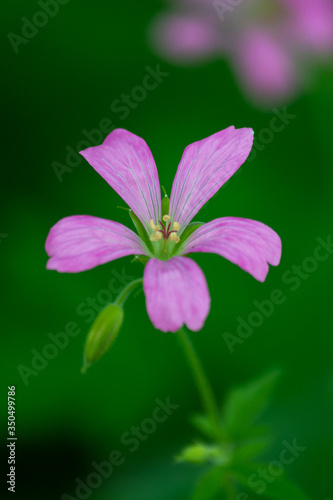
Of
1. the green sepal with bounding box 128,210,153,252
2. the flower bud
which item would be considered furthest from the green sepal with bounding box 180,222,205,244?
the flower bud

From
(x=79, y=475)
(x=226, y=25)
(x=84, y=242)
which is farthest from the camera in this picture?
(x=226, y=25)

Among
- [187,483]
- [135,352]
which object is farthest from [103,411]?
[187,483]

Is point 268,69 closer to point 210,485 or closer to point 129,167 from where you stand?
point 129,167

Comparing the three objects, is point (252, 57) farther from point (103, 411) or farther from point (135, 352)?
point (103, 411)

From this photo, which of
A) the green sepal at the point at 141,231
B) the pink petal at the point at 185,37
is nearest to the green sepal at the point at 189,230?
the green sepal at the point at 141,231

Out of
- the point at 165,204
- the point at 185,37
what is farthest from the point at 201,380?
the point at 185,37

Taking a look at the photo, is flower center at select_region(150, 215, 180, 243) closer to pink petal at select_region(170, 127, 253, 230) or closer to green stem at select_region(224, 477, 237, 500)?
pink petal at select_region(170, 127, 253, 230)

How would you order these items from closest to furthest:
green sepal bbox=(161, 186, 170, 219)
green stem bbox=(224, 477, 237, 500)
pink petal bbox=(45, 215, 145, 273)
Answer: pink petal bbox=(45, 215, 145, 273)
green sepal bbox=(161, 186, 170, 219)
green stem bbox=(224, 477, 237, 500)
